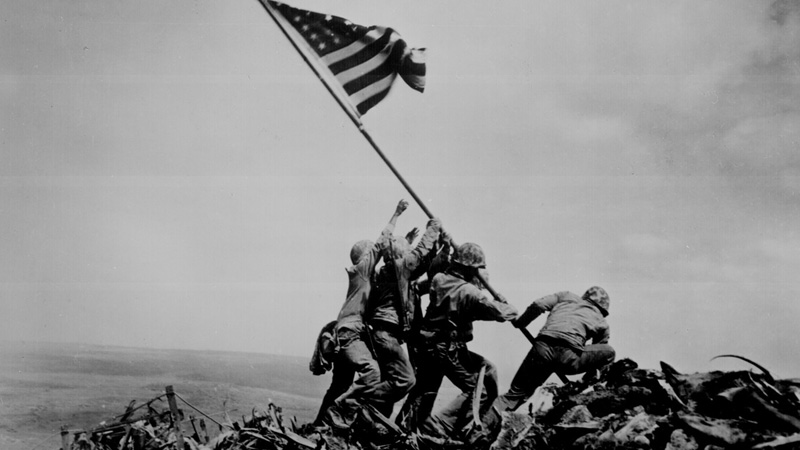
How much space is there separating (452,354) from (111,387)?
802cm

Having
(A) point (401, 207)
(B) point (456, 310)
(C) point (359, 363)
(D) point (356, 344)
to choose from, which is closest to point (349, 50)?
(A) point (401, 207)

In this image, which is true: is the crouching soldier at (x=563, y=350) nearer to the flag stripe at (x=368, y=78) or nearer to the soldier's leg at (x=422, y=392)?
the soldier's leg at (x=422, y=392)

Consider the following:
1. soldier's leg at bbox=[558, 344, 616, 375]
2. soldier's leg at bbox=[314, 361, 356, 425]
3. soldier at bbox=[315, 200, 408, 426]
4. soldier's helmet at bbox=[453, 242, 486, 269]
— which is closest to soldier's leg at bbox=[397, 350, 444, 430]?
soldier at bbox=[315, 200, 408, 426]

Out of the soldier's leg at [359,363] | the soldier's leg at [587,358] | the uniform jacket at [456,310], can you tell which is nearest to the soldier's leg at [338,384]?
the soldier's leg at [359,363]

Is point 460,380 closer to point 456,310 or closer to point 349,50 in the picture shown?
point 456,310

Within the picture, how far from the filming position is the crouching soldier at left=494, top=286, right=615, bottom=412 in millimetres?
7031

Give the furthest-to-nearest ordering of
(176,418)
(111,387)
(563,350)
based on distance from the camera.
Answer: (111,387) → (563,350) → (176,418)

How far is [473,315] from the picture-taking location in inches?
279

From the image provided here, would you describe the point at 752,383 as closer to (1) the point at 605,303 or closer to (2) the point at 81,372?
(1) the point at 605,303

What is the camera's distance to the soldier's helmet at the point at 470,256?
24.3 ft

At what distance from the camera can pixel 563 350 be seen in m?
7.03

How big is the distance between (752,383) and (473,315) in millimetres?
2879

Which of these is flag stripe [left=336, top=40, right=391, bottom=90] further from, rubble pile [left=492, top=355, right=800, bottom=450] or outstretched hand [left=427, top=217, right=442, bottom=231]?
rubble pile [left=492, top=355, right=800, bottom=450]

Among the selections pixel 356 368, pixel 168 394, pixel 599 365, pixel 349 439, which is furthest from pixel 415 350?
pixel 168 394
